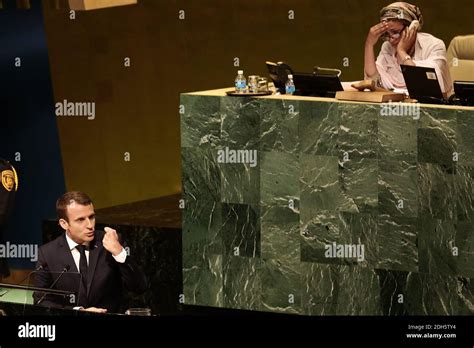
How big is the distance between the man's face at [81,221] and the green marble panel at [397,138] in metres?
1.52

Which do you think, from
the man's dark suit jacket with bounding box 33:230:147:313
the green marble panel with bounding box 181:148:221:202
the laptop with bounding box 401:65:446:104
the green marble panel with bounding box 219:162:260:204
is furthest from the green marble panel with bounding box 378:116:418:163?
the man's dark suit jacket with bounding box 33:230:147:313

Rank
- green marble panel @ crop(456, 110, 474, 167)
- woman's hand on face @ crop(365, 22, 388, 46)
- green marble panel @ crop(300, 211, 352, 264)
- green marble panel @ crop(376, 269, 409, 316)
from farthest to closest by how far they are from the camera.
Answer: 1. woman's hand on face @ crop(365, 22, 388, 46)
2. green marble panel @ crop(300, 211, 352, 264)
3. green marble panel @ crop(376, 269, 409, 316)
4. green marble panel @ crop(456, 110, 474, 167)

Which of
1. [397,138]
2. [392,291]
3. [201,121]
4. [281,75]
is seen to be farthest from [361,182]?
[201,121]

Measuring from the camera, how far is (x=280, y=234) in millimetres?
6641

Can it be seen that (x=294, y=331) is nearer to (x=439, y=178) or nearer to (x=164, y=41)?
(x=439, y=178)

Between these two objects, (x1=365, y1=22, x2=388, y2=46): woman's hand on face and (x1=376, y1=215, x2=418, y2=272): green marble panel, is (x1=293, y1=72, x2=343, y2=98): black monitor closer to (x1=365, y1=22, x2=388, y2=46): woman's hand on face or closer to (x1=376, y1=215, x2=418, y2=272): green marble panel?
(x1=365, y1=22, x2=388, y2=46): woman's hand on face

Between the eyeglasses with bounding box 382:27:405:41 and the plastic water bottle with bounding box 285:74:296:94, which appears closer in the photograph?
the plastic water bottle with bounding box 285:74:296:94

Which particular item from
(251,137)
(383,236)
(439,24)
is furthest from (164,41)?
(383,236)

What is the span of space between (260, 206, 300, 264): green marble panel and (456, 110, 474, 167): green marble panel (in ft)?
3.12

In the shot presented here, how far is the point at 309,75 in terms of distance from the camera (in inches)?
259

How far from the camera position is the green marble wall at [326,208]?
20.2ft

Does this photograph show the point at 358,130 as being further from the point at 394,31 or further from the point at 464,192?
the point at 394,31

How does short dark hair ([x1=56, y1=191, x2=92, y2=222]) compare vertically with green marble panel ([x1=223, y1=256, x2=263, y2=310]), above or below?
above

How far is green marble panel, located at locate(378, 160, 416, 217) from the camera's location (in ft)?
20.5
